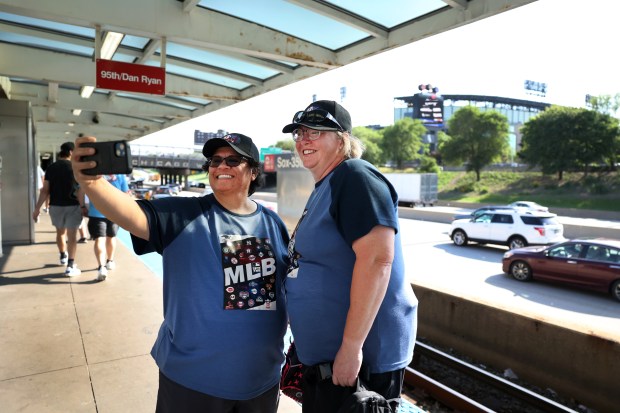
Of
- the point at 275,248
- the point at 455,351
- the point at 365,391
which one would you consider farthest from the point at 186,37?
the point at 455,351

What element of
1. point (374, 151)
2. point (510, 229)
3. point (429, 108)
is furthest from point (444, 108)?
point (510, 229)

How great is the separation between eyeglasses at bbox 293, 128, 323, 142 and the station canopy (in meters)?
3.27

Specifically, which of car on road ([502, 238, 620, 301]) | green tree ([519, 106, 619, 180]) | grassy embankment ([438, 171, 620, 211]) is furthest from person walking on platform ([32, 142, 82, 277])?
green tree ([519, 106, 619, 180])

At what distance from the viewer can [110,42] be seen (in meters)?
6.70

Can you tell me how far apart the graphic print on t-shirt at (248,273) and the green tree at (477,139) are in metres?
52.4

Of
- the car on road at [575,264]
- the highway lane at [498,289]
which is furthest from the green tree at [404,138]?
the car on road at [575,264]

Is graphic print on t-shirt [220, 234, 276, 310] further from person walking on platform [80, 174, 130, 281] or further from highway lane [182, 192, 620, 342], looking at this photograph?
person walking on platform [80, 174, 130, 281]

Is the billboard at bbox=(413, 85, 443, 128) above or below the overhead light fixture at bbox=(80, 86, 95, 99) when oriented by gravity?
above

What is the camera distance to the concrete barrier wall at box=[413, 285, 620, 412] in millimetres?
4488

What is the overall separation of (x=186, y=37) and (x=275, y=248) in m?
4.54

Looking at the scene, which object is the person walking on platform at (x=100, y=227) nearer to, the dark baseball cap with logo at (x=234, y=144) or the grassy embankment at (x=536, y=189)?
the dark baseball cap with logo at (x=234, y=144)

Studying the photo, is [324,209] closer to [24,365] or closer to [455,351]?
[24,365]

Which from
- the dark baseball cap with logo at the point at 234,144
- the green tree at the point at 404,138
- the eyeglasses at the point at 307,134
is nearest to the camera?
the eyeglasses at the point at 307,134

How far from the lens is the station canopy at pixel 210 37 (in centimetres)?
505
